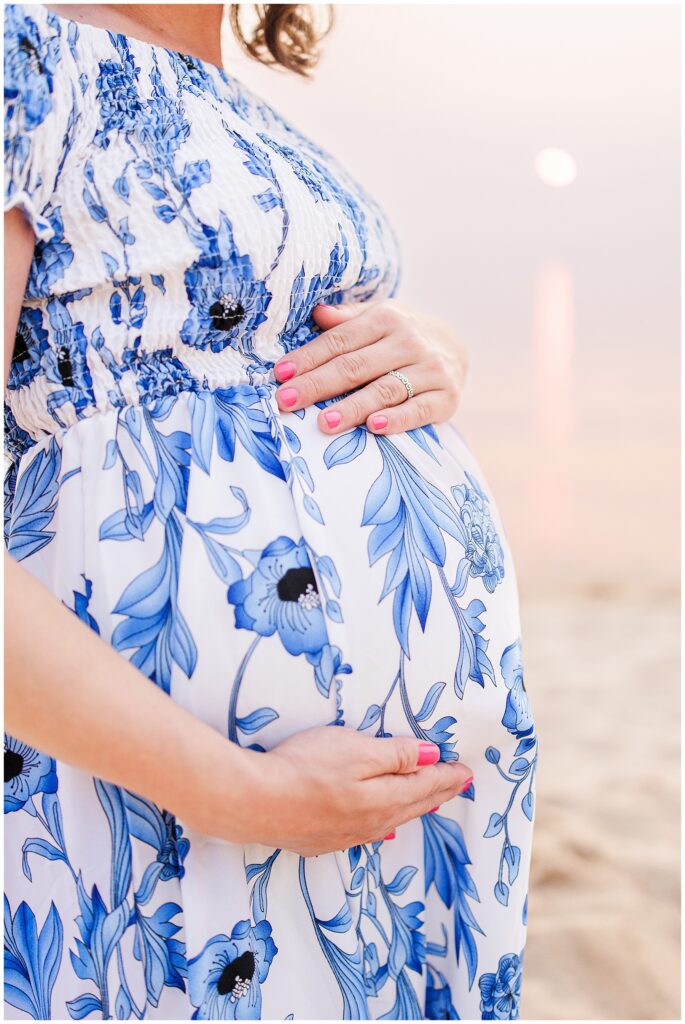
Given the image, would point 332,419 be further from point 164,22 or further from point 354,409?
point 164,22

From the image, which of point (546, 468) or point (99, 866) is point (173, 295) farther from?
point (546, 468)

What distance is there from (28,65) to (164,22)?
0.94ft

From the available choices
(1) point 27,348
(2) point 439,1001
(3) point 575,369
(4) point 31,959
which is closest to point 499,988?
(2) point 439,1001

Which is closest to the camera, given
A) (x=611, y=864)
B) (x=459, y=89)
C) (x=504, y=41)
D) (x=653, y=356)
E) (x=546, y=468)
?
(x=611, y=864)

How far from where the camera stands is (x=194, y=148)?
0.75 meters

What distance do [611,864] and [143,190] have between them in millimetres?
1996

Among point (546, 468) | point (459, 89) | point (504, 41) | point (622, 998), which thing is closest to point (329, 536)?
point (622, 998)

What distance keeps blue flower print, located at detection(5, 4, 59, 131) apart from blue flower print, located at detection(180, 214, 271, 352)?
0.17 meters

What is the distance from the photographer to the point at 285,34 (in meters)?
1.47

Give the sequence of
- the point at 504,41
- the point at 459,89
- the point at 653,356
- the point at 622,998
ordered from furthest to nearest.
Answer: the point at 653,356 < the point at 459,89 < the point at 504,41 < the point at 622,998

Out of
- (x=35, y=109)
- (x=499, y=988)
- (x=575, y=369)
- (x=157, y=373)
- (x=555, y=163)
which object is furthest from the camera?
(x=575, y=369)

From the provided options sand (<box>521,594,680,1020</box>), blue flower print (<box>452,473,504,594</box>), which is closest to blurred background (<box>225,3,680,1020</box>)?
sand (<box>521,594,680,1020</box>)

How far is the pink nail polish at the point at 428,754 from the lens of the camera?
2.48 feet

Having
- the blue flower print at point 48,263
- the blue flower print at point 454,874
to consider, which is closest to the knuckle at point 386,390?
the blue flower print at point 48,263
